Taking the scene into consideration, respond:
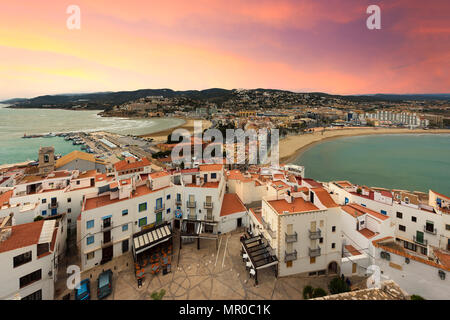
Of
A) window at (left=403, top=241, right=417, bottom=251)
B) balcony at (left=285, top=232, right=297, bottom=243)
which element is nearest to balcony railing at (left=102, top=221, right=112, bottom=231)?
balcony at (left=285, top=232, right=297, bottom=243)

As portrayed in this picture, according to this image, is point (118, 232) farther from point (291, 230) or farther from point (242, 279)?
point (291, 230)

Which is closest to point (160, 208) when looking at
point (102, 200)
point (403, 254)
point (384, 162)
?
point (102, 200)

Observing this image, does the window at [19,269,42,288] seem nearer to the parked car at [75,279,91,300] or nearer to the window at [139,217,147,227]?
the parked car at [75,279,91,300]

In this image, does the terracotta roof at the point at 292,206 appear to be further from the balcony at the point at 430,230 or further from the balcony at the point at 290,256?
the balcony at the point at 430,230

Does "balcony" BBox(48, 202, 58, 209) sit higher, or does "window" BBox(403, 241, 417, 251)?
"balcony" BBox(48, 202, 58, 209)

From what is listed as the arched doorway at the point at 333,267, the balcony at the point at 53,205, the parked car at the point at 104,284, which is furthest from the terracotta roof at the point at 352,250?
the balcony at the point at 53,205
